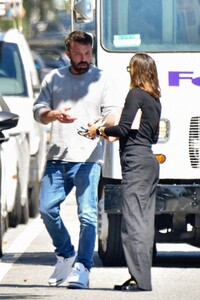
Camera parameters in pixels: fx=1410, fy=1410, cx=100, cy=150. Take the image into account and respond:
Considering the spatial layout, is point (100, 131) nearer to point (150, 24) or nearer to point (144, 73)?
point (144, 73)

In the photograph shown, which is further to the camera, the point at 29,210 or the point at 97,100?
the point at 29,210

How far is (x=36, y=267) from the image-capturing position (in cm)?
1234

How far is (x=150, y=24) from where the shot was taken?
12.2m

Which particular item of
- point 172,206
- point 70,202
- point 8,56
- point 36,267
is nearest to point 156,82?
point 172,206

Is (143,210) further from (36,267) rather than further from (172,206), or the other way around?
(36,267)

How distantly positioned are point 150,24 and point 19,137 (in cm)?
414

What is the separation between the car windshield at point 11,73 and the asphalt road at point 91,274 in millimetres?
1976

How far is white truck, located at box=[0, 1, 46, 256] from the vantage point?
15172mm

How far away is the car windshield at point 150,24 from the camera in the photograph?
12.2 metres

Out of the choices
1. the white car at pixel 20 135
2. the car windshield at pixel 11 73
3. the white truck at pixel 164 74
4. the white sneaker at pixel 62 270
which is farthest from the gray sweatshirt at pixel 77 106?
the car windshield at pixel 11 73

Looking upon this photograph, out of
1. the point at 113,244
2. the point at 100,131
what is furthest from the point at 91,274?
the point at 100,131

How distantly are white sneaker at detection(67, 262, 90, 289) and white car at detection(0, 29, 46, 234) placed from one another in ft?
13.0

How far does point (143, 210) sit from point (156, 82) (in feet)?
3.11

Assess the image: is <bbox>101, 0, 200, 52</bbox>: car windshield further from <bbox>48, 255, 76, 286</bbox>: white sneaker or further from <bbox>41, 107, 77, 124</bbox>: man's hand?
<bbox>48, 255, 76, 286</bbox>: white sneaker
